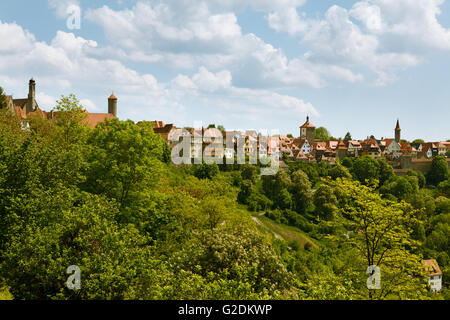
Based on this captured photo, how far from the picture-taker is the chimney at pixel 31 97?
210ft

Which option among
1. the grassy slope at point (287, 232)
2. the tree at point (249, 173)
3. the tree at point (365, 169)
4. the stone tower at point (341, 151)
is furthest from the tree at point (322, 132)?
the grassy slope at point (287, 232)

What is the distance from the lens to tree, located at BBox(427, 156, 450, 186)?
326 ft

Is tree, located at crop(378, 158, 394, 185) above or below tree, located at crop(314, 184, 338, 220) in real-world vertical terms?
above

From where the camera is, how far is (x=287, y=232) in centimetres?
6306

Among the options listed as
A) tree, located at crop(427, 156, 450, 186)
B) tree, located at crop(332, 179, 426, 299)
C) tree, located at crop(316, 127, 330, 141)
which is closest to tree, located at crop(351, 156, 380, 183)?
tree, located at crop(427, 156, 450, 186)

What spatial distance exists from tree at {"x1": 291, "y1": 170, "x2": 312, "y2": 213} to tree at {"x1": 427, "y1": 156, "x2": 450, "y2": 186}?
47614 millimetres

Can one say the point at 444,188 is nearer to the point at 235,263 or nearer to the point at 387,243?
the point at 387,243

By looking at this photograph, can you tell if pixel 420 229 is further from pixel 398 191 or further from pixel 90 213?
pixel 90 213

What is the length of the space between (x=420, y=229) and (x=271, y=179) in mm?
30093

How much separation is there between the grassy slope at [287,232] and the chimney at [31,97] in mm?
44984

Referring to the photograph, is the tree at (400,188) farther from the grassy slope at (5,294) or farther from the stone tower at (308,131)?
the grassy slope at (5,294)

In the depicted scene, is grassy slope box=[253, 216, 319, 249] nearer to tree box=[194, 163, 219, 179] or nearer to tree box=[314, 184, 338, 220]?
tree box=[314, 184, 338, 220]

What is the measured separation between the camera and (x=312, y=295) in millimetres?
13438
